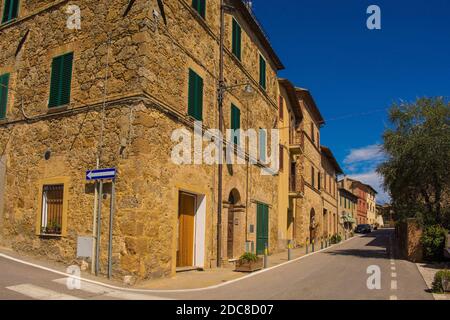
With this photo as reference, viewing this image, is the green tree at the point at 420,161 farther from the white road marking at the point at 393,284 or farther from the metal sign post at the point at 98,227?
the metal sign post at the point at 98,227

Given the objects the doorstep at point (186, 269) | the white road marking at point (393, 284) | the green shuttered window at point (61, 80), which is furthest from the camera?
the doorstep at point (186, 269)

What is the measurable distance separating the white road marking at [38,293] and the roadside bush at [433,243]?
12564 millimetres

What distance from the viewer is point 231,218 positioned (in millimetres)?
15883

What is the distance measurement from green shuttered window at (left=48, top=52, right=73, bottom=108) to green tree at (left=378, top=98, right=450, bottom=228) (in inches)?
497

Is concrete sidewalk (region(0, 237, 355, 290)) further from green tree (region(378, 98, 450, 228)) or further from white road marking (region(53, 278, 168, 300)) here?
green tree (region(378, 98, 450, 228))

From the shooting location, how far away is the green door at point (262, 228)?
59.1 ft

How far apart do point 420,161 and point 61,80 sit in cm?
1301

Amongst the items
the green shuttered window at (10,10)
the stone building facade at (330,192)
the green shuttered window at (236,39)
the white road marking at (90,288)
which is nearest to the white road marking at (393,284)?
the white road marking at (90,288)

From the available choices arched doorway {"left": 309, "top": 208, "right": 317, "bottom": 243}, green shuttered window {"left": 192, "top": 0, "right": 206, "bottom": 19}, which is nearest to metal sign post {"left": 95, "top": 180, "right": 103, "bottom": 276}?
green shuttered window {"left": 192, "top": 0, "right": 206, "bottom": 19}

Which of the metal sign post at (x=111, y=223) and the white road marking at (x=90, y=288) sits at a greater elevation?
the metal sign post at (x=111, y=223)

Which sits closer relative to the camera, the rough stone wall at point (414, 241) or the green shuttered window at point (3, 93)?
the green shuttered window at point (3, 93)

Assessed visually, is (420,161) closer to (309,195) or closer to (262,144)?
(262,144)

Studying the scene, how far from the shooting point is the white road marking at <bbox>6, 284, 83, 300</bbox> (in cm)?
739
